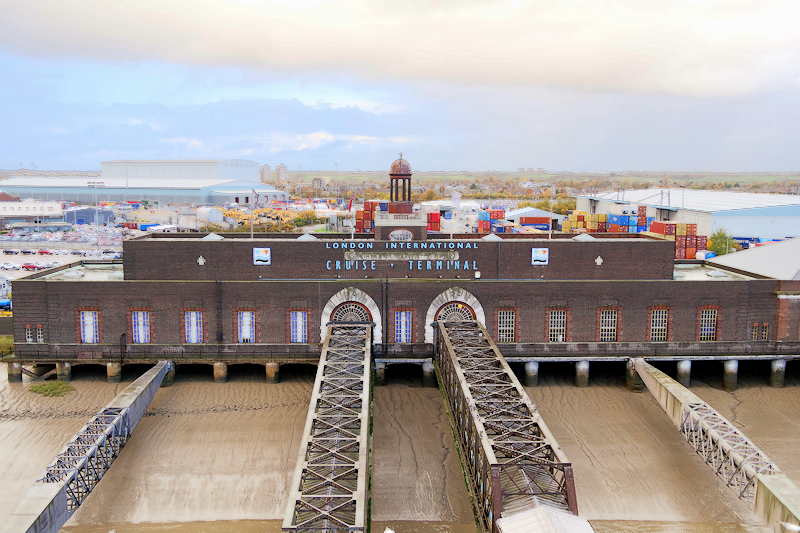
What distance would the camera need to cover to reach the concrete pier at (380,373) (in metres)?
40.5

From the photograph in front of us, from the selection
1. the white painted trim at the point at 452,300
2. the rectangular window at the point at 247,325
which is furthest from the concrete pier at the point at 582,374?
the rectangular window at the point at 247,325

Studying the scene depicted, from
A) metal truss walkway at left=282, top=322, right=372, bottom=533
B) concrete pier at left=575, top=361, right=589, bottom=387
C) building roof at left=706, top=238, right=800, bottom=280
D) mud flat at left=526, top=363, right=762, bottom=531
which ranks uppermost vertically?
building roof at left=706, top=238, right=800, bottom=280

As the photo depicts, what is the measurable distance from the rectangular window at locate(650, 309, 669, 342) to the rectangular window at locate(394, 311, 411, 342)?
606 inches

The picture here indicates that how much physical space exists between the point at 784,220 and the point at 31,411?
11475 cm

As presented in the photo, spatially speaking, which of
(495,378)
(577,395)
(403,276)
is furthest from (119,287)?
(577,395)

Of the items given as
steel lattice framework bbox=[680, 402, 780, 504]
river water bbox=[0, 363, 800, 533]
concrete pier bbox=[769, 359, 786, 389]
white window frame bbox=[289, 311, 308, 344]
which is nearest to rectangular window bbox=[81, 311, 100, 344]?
river water bbox=[0, 363, 800, 533]

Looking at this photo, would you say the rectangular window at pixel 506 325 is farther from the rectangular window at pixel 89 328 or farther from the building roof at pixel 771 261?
the rectangular window at pixel 89 328

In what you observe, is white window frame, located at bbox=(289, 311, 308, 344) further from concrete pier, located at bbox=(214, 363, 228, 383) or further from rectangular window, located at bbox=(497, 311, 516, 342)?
rectangular window, located at bbox=(497, 311, 516, 342)

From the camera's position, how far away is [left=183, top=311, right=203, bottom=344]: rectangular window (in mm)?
40688

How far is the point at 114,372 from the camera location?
132 feet

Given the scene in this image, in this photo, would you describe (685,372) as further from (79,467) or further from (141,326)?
(141,326)

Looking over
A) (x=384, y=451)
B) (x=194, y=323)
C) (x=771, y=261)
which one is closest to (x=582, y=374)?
(x=384, y=451)

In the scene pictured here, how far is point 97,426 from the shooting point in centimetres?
2962

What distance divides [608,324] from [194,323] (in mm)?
26030
